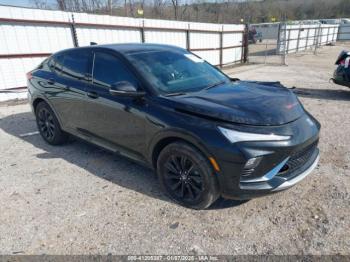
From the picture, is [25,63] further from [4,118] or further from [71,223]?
[71,223]

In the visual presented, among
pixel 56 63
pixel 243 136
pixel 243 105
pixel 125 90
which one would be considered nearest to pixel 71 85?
pixel 56 63

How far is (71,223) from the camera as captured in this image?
8.75 feet

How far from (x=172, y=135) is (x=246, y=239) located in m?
1.22

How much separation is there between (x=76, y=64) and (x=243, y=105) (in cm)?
264

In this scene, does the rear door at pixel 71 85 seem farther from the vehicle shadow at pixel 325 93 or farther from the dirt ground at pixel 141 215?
the vehicle shadow at pixel 325 93

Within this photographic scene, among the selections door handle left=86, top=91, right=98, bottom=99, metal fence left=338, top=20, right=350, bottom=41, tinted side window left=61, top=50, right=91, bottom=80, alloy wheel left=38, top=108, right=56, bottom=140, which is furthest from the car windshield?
metal fence left=338, top=20, right=350, bottom=41

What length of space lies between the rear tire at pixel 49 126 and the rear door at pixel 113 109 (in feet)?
3.35

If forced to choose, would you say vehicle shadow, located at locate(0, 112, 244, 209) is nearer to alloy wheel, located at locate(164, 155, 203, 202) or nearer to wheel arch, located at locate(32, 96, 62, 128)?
alloy wheel, located at locate(164, 155, 203, 202)

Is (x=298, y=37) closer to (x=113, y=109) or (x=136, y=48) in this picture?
(x=136, y=48)

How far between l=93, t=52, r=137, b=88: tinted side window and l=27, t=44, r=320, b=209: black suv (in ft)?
0.04

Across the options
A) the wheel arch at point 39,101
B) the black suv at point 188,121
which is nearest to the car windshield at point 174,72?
the black suv at point 188,121

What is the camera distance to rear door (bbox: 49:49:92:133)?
370 centimetres

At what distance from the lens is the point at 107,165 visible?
3826 mm

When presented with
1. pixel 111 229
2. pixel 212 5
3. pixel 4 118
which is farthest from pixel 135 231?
pixel 212 5
